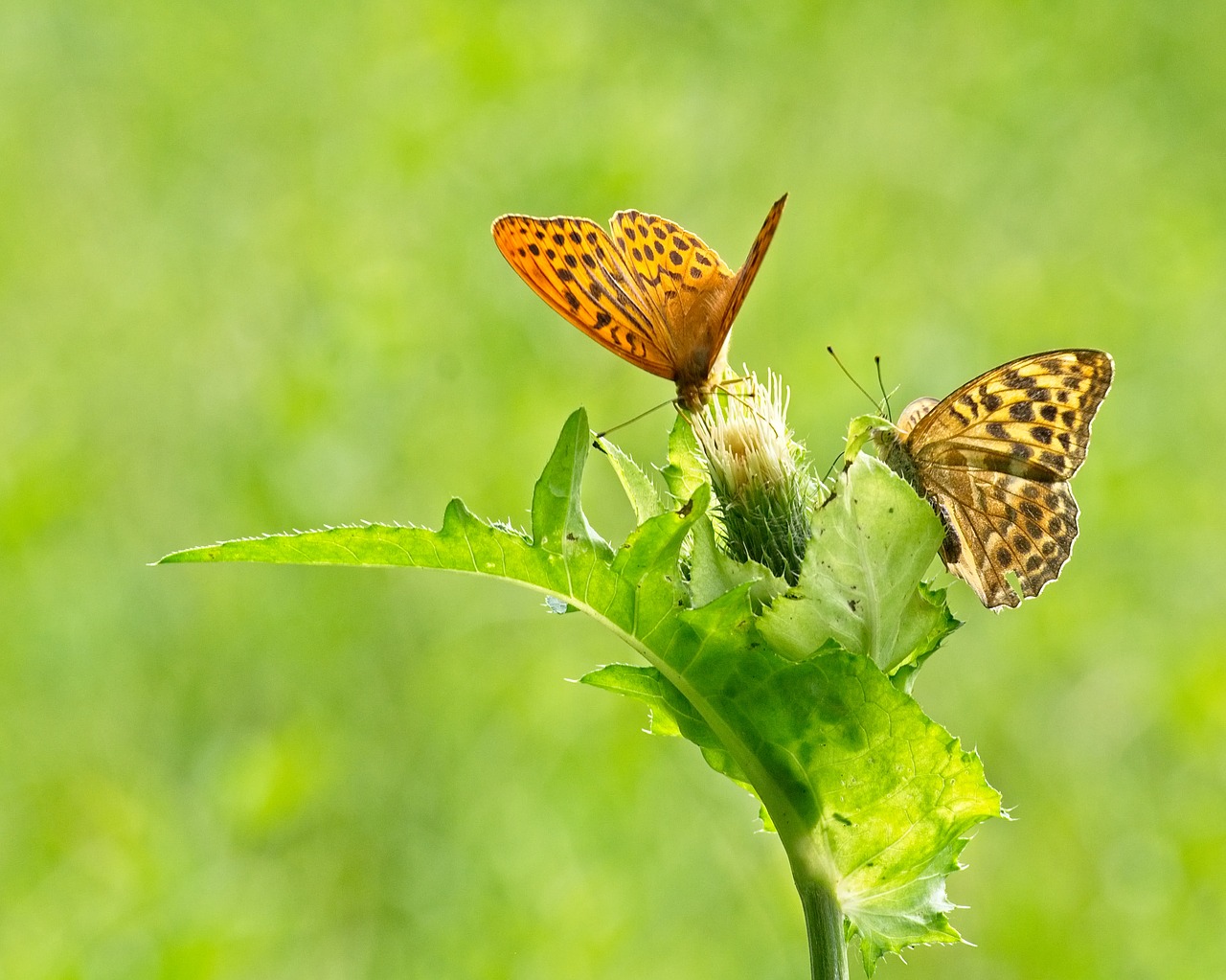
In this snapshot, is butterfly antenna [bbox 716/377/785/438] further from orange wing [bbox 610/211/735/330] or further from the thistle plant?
the thistle plant

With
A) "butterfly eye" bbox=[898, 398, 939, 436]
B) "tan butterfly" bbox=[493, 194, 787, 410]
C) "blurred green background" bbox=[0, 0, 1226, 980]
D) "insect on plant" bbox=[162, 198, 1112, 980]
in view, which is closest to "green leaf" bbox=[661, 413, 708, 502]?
"insect on plant" bbox=[162, 198, 1112, 980]

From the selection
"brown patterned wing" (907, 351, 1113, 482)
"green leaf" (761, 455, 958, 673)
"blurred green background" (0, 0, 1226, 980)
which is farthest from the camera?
"blurred green background" (0, 0, 1226, 980)

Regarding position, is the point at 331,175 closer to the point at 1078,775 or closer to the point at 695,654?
the point at 1078,775

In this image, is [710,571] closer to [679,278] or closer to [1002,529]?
[1002,529]

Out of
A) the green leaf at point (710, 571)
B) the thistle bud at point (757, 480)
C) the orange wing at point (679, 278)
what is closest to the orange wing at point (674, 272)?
the orange wing at point (679, 278)

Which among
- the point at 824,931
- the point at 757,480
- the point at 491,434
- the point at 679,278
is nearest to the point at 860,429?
the point at 757,480

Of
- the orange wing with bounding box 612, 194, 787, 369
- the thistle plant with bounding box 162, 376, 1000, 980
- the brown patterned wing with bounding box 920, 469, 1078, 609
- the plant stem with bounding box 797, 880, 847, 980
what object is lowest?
the plant stem with bounding box 797, 880, 847, 980
